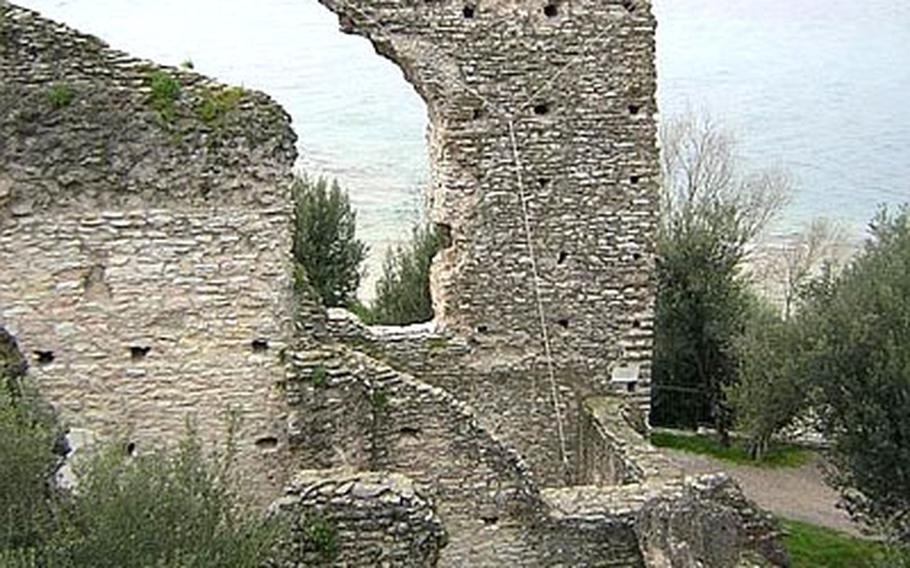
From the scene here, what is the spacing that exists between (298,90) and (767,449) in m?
11.7

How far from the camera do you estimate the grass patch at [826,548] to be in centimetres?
1374

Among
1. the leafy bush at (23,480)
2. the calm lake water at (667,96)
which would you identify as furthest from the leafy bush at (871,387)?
the calm lake water at (667,96)

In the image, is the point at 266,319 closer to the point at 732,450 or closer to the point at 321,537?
the point at 321,537

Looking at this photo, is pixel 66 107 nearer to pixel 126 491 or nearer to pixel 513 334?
pixel 126 491

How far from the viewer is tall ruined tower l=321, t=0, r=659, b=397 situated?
11.3 m

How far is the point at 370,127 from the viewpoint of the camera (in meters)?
26.5

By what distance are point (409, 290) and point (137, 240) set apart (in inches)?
396

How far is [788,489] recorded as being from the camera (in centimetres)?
1714

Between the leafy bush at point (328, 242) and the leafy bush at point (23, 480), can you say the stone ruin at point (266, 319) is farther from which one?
the leafy bush at point (328, 242)

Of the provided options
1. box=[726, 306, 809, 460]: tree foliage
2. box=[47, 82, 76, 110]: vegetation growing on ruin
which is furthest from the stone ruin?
→ box=[726, 306, 809, 460]: tree foliage

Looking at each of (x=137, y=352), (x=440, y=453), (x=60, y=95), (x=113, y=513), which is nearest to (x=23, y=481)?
(x=113, y=513)

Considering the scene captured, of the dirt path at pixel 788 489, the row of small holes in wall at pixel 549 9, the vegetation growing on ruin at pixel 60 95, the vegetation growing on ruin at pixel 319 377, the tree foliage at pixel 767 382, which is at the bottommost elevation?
the dirt path at pixel 788 489

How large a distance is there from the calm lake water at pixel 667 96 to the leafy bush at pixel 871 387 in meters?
12.4

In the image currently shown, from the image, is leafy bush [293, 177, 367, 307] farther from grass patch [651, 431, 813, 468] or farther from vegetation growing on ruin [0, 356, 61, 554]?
vegetation growing on ruin [0, 356, 61, 554]
